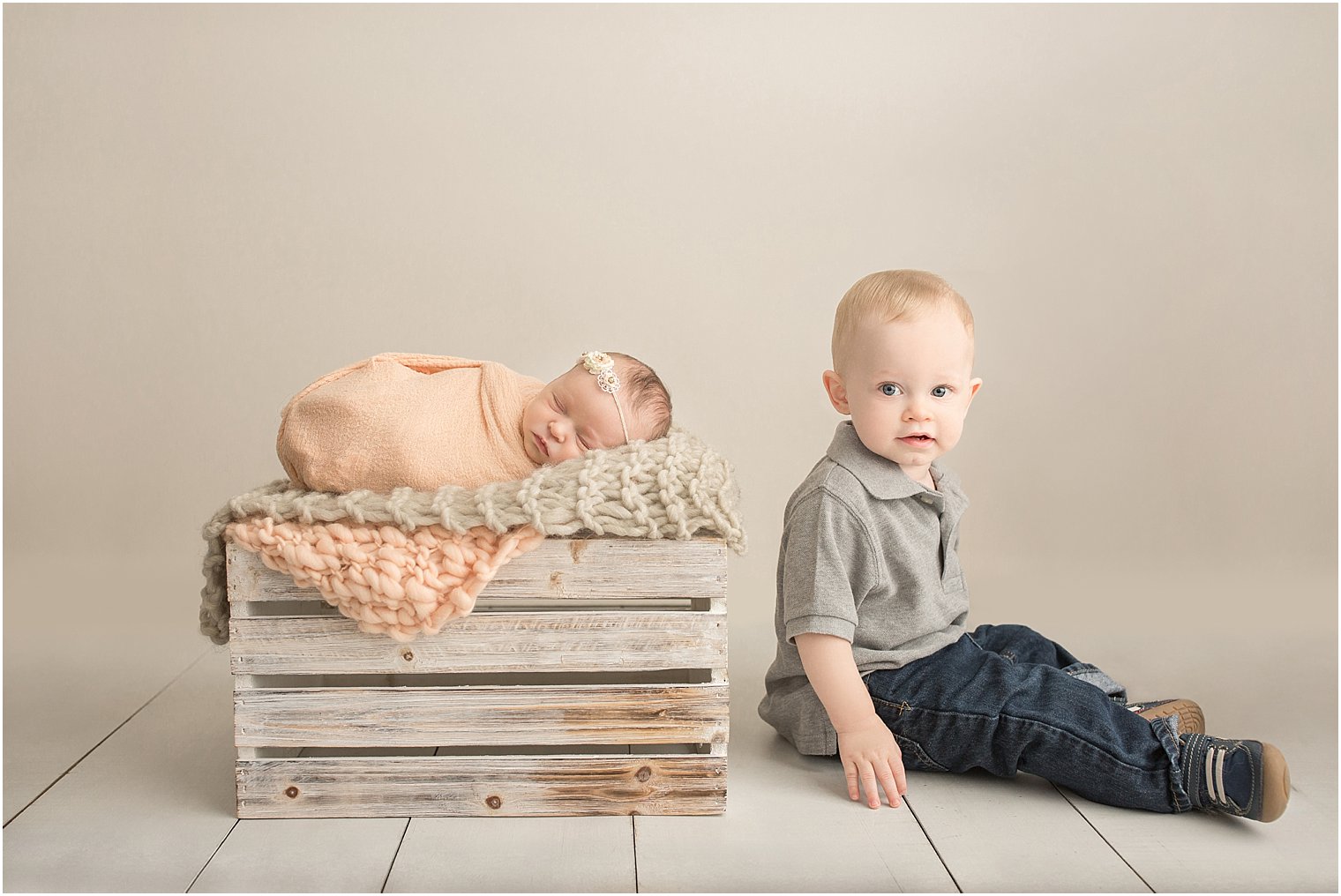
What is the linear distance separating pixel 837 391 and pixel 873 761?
49 centimetres

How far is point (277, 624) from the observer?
1.54 metres

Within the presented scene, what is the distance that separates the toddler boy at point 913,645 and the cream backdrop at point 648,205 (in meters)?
1.05

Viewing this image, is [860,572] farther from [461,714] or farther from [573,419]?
[461,714]

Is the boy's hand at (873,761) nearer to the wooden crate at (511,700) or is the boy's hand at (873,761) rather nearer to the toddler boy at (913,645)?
the toddler boy at (913,645)

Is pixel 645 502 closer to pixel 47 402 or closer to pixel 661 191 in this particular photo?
pixel 661 191

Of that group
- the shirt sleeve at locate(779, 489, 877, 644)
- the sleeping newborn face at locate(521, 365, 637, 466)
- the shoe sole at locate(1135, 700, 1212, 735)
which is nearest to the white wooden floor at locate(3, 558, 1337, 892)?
the shoe sole at locate(1135, 700, 1212, 735)

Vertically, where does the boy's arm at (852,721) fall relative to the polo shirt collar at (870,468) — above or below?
below

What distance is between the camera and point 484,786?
158cm

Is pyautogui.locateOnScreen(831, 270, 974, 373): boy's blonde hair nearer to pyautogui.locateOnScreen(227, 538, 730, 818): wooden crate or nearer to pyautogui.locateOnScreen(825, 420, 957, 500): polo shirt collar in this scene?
pyautogui.locateOnScreen(825, 420, 957, 500): polo shirt collar

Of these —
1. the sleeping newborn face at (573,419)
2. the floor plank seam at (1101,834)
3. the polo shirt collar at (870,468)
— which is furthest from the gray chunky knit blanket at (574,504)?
the floor plank seam at (1101,834)

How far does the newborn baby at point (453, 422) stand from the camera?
62.6 inches

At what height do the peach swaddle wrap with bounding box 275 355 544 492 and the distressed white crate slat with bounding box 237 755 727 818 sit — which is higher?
the peach swaddle wrap with bounding box 275 355 544 492

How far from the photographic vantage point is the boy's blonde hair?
A: 167 cm

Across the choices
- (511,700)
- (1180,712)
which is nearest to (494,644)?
(511,700)
